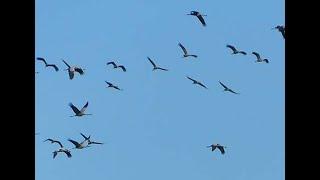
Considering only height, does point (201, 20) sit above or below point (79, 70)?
above

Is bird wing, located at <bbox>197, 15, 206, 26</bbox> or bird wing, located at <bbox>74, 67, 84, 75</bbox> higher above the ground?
bird wing, located at <bbox>197, 15, 206, 26</bbox>

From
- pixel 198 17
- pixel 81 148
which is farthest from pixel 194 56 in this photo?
pixel 81 148

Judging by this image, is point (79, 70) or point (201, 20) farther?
point (201, 20)

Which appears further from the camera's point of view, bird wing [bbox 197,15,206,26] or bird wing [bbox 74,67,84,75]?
bird wing [bbox 197,15,206,26]

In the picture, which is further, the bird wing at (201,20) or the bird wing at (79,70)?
the bird wing at (201,20)

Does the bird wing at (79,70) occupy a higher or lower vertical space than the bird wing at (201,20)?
lower
